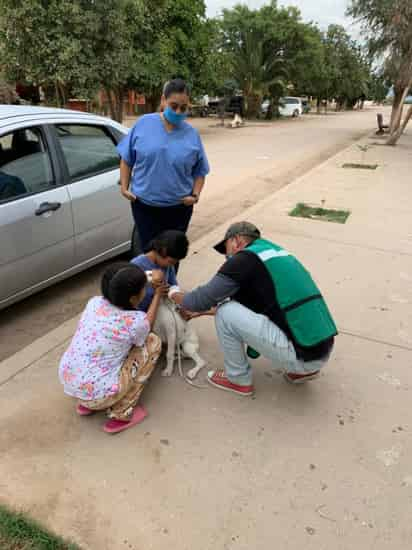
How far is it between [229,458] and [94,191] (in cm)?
244

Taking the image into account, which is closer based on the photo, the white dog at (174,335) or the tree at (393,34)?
the white dog at (174,335)

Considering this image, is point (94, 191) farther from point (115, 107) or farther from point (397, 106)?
point (115, 107)

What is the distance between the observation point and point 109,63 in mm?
12242

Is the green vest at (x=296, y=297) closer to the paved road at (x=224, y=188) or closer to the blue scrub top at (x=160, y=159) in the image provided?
the blue scrub top at (x=160, y=159)

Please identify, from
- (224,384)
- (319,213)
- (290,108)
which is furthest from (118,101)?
(290,108)

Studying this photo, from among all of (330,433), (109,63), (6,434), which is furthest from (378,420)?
(109,63)

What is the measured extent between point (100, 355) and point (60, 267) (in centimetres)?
159

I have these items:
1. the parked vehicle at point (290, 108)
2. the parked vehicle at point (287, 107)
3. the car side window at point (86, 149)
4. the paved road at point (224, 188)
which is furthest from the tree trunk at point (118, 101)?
the parked vehicle at point (290, 108)

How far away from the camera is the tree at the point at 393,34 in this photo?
43.1 feet

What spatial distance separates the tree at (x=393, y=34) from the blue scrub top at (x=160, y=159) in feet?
45.0

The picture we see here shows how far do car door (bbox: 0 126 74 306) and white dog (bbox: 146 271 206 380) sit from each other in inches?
45.5

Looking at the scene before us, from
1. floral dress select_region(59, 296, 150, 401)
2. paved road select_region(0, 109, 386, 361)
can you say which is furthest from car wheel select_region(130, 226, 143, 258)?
floral dress select_region(59, 296, 150, 401)

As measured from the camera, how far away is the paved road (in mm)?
3473

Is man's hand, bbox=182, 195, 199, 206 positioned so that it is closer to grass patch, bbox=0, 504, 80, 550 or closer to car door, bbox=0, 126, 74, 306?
car door, bbox=0, 126, 74, 306
